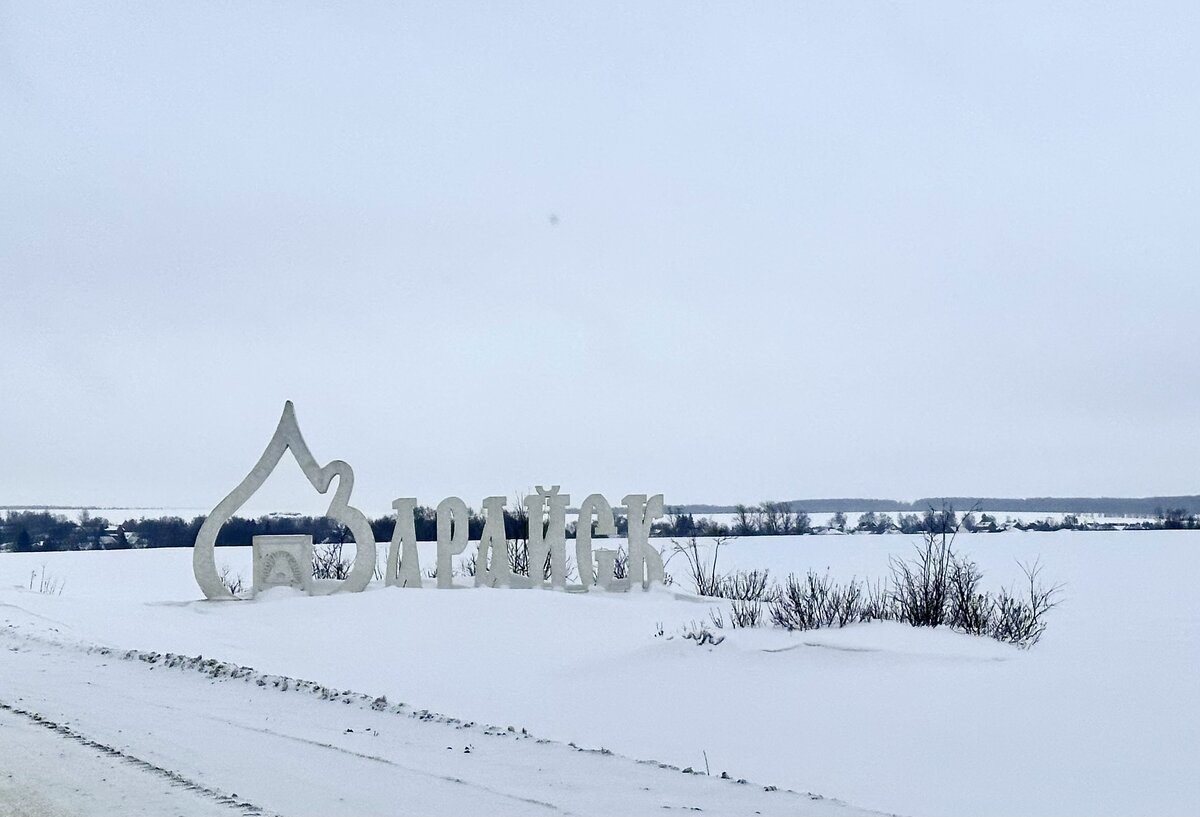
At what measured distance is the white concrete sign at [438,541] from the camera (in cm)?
2186

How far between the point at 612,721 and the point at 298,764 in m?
3.50

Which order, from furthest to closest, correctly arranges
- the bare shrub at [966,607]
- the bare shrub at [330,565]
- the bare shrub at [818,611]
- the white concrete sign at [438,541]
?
the bare shrub at [330,565] < the white concrete sign at [438,541] < the bare shrub at [818,611] < the bare shrub at [966,607]

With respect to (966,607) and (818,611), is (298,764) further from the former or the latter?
(966,607)

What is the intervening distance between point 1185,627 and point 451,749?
38.5ft

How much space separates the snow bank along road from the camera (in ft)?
22.4

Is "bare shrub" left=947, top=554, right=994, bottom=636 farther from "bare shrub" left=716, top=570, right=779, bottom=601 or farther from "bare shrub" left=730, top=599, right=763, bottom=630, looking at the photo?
"bare shrub" left=716, top=570, right=779, bottom=601

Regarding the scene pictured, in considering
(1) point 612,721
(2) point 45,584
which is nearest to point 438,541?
(1) point 612,721

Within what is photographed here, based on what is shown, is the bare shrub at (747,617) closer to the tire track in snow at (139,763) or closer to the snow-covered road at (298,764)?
the snow-covered road at (298,764)

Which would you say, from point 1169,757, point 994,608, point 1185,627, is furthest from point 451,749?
point 1185,627

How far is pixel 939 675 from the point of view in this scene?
10898mm

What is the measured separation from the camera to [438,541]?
77.0 ft

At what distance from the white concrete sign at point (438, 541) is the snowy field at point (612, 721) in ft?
12.2

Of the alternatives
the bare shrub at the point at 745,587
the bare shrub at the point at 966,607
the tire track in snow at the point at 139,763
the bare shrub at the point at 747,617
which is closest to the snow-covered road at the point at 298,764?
the tire track in snow at the point at 139,763

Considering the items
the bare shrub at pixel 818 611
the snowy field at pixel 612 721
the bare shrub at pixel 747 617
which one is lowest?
the snowy field at pixel 612 721
